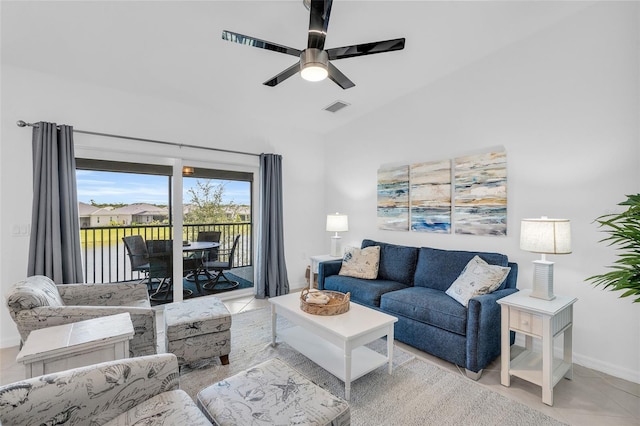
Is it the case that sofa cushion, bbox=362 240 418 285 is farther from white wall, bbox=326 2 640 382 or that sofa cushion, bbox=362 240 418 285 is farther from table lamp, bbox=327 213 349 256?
table lamp, bbox=327 213 349 256

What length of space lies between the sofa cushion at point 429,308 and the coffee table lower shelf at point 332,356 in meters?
0.57

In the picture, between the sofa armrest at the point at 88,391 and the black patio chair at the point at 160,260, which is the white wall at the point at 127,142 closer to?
the black patio chair at the point at 160,260

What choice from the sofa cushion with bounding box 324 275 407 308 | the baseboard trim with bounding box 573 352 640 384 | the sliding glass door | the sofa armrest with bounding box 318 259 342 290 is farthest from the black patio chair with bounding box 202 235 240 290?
the baseboard trim with bounding box 573 352 640 384

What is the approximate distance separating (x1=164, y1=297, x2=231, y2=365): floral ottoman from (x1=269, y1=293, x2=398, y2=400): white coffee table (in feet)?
1.69

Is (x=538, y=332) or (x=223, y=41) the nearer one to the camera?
(x=538, y=332)

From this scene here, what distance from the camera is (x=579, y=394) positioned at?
213 centimetres

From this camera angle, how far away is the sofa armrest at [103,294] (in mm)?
2480

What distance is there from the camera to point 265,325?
3.35 metres

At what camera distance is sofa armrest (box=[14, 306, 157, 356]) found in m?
1.85

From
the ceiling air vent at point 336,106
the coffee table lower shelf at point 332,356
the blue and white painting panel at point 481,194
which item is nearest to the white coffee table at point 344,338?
the coffee table lower shelf at point 332,356

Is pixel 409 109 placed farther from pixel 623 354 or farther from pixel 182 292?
pixel 182 292

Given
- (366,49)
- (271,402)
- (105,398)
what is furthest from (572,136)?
(105,398)

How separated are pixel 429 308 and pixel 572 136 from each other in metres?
1.98

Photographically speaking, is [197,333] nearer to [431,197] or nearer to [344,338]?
[344,338]
